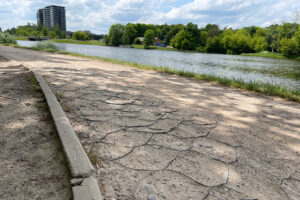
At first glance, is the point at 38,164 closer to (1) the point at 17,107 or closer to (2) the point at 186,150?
(2) the point at 186,150

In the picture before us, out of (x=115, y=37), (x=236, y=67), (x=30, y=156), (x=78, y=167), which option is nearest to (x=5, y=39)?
(x=236, y=67)

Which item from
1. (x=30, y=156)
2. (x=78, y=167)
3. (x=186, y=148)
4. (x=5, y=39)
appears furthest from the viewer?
(x=5, y=39)

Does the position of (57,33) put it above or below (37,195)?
above

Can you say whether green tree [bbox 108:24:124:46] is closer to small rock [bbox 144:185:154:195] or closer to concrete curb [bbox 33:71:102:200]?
concrete curb [bbox 33:71:102:200]

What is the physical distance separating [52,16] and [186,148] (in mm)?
204603

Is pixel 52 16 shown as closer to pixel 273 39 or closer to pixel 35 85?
pixel 273 39

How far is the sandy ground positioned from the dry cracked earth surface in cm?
26

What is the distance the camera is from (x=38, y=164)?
1507mm

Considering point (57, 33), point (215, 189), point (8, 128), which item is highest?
point (57, 33)

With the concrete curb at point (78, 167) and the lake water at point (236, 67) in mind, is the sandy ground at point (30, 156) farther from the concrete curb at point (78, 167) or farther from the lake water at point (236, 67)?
the lake water at point (236, 67)

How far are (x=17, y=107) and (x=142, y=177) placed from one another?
2.12 m

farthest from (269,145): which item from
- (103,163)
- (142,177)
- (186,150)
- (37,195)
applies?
(37,195)

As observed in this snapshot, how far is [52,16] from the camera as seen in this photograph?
173500mm

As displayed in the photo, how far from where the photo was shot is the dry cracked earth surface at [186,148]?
1.40 meters
